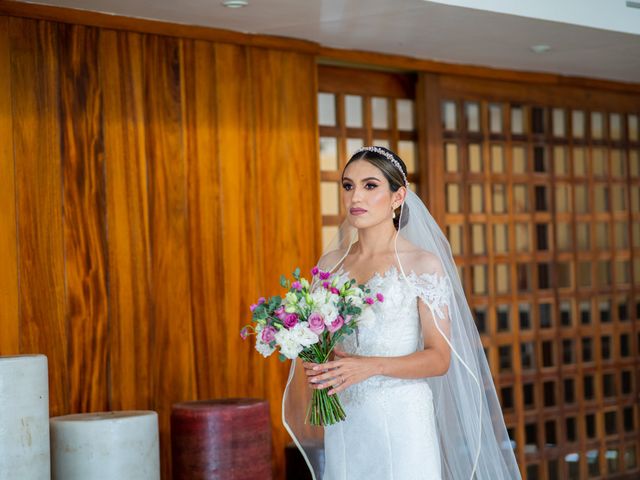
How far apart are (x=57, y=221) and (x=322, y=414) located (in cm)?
160

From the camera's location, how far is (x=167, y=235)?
4.32 metres

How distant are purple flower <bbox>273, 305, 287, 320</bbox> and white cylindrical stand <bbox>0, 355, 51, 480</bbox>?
0.99 meters

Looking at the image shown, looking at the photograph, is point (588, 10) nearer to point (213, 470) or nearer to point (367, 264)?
point (367, 264)

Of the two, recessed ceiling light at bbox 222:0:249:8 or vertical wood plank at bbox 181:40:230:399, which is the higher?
recessed ceiling light at bbox 222:0:249:8

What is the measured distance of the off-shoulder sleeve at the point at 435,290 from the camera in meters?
3.08

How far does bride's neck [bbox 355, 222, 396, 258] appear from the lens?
127 inches

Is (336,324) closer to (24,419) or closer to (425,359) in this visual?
(425,359)

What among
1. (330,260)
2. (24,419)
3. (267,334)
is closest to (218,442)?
(24,419)

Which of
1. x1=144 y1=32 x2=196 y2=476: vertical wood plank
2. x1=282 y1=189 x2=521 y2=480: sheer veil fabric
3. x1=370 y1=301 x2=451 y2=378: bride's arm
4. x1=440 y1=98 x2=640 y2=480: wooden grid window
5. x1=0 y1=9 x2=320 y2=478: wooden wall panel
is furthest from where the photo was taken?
x1=440 y1=98 x2=640 y2=480: wooden grid window

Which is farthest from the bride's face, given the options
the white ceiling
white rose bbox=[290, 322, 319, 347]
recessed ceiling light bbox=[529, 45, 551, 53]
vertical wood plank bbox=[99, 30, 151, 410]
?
recessed ceiling light bbox=[529, 45, 551, 53]

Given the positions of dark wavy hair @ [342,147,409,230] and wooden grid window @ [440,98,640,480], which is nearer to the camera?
dark wavy hair @ [342,147,409,230]

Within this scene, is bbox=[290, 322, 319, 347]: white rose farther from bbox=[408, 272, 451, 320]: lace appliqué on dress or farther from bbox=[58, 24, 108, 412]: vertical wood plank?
bbox=[58, 24, 108, 412]: vertical wood plank

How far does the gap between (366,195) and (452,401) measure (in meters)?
0.80

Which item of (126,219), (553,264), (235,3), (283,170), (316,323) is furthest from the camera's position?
(553,264)
